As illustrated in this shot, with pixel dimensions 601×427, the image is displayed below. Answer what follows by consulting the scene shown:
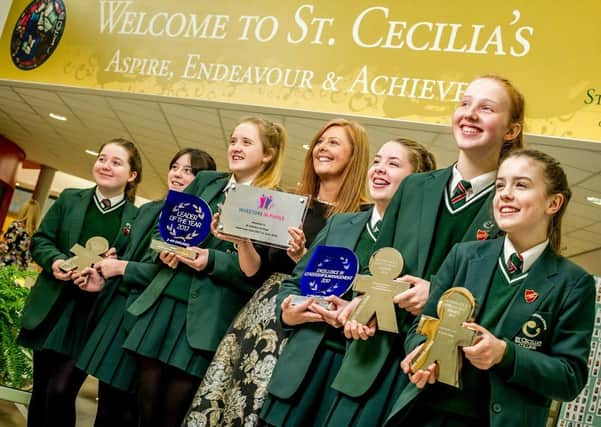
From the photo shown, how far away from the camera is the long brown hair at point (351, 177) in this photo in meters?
2.29

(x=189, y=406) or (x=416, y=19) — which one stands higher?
(x=416, y=19)

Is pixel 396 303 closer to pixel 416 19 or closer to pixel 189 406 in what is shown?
pixel 189 406

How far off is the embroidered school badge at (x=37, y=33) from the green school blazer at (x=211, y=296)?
4.25 meters

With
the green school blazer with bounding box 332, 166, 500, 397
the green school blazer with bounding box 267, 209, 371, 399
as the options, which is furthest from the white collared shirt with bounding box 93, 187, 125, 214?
the green school blazer with bounding box 332, 166, 500, 397

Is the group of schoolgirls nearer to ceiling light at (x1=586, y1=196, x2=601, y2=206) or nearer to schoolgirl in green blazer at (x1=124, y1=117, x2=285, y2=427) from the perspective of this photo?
schoolgirl in green blazer at (x1=124, y1=117, x2=285, y2=427)

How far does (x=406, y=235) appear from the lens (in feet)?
5.57

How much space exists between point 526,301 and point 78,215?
208 centimetres

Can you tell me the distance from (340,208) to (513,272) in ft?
2.92

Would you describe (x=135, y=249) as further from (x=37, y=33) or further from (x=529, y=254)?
(x=37, y=33)

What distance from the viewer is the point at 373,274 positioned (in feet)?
5.12

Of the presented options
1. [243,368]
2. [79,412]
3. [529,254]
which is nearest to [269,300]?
[243,368]

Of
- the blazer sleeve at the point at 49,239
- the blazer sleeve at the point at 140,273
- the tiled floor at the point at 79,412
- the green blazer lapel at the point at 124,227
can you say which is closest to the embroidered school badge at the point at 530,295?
the blazer sleeve at the point at 140,273

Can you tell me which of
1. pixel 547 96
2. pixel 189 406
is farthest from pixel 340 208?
pixel 547 96

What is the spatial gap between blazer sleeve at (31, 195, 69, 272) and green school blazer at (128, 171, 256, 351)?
0.64 metres
